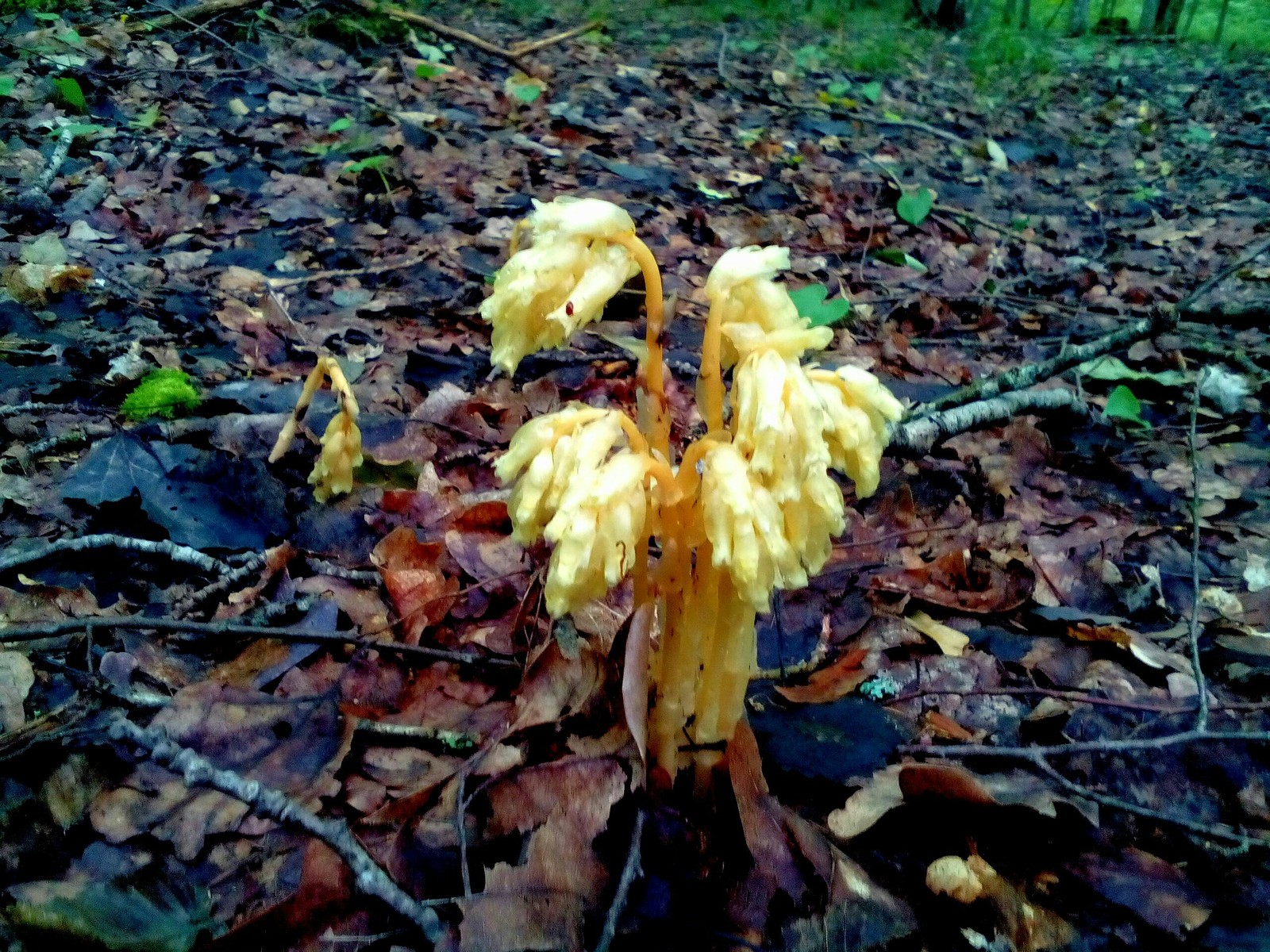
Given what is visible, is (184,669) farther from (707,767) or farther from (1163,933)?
(1163,933)

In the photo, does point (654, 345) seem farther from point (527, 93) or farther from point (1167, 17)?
point (1167, 17)

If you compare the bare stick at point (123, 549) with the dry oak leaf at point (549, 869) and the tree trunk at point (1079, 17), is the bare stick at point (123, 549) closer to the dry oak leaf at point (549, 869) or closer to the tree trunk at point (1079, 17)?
the dry oak leaf at point (549, 869)

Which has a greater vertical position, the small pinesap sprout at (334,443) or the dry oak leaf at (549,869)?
the small pinesap sprout at (334,443)

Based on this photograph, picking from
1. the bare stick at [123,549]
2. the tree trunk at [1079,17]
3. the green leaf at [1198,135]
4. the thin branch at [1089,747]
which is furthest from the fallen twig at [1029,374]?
the tree trunk at [1079,17]

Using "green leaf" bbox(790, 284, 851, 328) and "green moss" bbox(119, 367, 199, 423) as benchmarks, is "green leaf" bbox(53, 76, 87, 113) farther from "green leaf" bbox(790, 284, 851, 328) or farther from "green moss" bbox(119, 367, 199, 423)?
"green leaf" bbox(790, 284, 851, 328)

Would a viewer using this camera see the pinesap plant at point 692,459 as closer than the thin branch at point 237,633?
Yes

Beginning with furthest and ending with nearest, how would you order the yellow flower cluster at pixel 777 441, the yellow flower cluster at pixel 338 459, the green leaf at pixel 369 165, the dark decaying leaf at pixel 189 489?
the green leaf at pixel 369 165 → the yellow flower cluster at pixel 338 459 → the dark decaying leaf at pixel 189 489 → the yellow flower cluster at pixel 777 441

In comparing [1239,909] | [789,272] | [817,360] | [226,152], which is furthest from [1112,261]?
[226,152]

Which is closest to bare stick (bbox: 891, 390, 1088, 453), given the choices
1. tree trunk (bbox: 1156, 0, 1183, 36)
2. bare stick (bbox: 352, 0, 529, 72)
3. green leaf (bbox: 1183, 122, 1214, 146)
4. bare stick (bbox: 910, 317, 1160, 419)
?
bare stick (bbox: 910, 317, 1160, 419)
